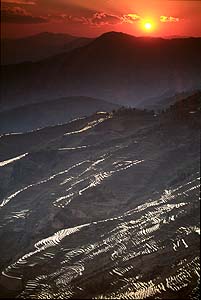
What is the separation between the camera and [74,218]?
55625mm

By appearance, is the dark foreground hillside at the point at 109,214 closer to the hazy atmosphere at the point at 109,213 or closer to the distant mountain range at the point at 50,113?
the hazy atmosphere at the point at 109,213

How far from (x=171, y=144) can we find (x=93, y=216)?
1531 centimetres

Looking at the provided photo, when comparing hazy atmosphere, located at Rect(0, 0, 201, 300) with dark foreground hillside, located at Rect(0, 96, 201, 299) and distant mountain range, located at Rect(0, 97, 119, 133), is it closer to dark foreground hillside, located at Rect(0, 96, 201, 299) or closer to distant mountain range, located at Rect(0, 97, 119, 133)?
dark foreground hillside, located at Rect(0, 96, 201, 299)

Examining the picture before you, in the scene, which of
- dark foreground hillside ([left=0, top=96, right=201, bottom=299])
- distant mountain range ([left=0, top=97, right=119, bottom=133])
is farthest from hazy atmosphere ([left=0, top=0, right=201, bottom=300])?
distant mountain range ([left=0, top=97, right=119, bottom=133])

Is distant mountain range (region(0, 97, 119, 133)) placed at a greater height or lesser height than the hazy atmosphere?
lesser

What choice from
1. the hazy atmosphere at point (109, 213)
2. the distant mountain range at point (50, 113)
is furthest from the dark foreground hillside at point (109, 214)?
the distant mountain range at point (50, 113)

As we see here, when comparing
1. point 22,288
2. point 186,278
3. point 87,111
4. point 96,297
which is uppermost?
point 186,278

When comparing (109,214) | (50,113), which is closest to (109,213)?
(109,214)

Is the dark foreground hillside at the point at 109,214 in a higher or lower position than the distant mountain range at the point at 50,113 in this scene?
higher

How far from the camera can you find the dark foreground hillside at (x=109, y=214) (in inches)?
1486

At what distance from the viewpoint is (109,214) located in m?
54.0

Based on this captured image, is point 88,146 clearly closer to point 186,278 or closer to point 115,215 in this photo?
point 115,215

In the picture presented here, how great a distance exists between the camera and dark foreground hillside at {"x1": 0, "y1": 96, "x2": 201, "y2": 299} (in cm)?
3775

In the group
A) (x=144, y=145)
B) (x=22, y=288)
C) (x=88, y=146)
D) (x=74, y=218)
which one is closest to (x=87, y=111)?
(x=88, y=146)
